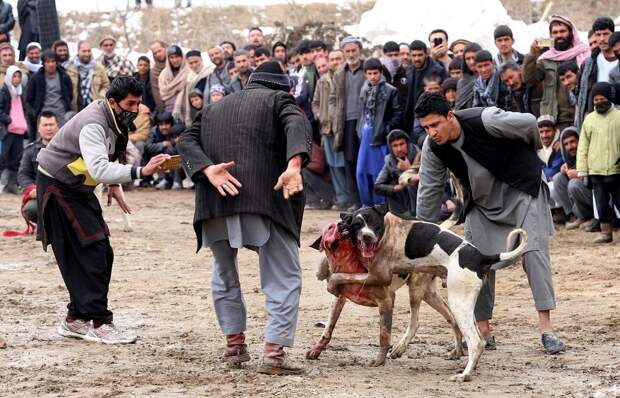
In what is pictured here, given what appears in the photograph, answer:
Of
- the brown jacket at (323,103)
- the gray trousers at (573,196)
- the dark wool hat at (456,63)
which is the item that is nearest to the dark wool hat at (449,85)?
the dark wool hat at (456,63)

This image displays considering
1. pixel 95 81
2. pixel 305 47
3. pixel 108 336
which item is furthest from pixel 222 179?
pixel 95 81

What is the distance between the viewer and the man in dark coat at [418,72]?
1432 centimetres

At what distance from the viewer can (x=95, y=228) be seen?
8.12 m

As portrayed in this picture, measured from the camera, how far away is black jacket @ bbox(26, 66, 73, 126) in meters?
18.0

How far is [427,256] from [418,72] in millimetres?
7663

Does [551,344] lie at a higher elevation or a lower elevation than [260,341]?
higher

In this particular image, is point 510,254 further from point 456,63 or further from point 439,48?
point 439,48

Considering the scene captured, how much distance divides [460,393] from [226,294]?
5.20 ft

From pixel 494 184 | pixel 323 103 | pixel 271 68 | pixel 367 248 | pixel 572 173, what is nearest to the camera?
pixel 367 248

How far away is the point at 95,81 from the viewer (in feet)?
61.7

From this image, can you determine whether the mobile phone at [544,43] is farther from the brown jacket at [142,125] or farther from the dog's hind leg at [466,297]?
the dog's hind leg at [466,297]

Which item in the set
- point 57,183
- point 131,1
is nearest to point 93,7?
point 131,1

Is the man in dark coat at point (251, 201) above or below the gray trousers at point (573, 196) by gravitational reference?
above

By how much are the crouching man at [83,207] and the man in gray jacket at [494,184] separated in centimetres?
207
